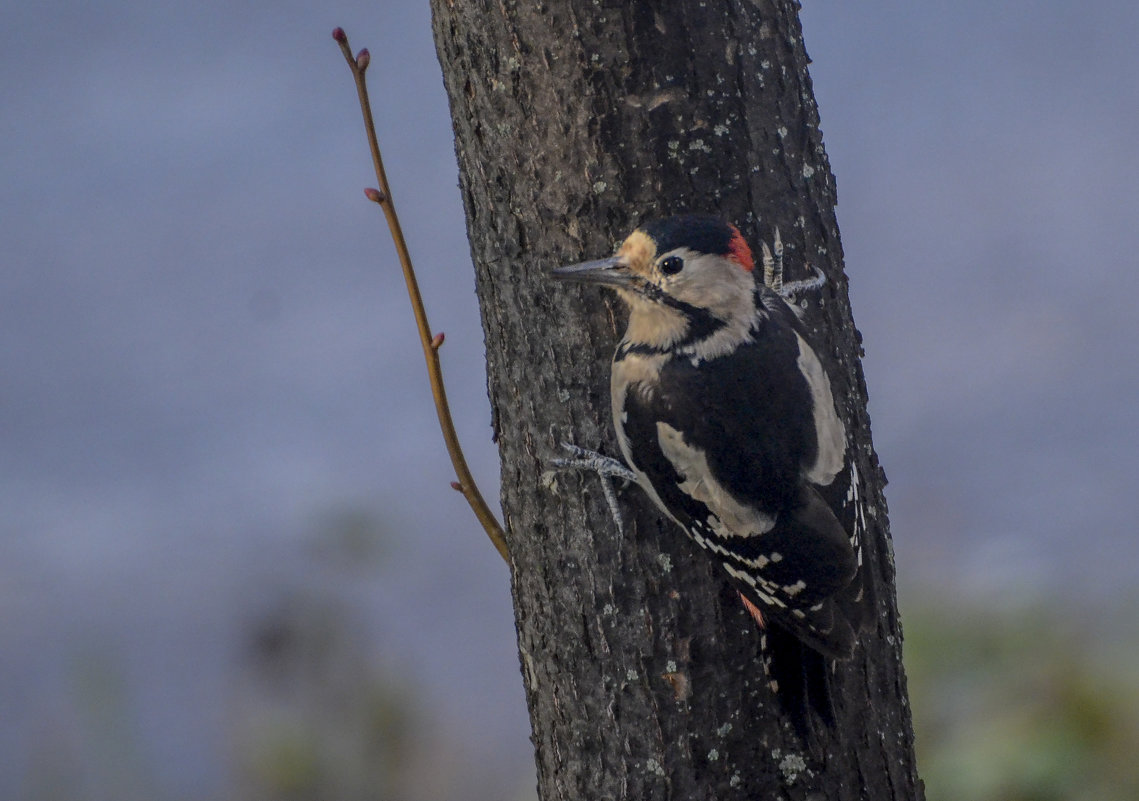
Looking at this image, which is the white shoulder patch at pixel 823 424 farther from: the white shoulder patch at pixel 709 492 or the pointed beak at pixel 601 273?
the pointed beak at pixel 601 273

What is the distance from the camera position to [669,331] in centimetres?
136

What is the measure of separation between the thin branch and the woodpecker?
0.23 m

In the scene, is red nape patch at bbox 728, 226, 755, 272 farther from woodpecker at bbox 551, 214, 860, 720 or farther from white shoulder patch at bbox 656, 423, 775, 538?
white shoulder patch at bbox 656, 423, 775, 538

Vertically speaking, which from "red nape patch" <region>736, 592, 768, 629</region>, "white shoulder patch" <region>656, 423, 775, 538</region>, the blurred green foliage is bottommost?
the blurred green foliage

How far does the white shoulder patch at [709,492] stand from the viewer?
132cm

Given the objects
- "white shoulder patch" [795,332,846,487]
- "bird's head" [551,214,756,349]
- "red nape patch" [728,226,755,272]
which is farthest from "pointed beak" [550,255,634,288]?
"white shoulder patch" [795,332,846,487]

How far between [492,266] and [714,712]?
615 millimetres

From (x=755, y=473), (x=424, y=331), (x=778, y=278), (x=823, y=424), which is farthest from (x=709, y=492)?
(x=424, y=331)

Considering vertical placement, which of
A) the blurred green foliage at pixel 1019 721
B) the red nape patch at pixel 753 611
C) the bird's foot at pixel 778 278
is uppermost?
the bird's foot at pixel 778 278

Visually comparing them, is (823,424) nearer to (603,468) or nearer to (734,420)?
(734,420)

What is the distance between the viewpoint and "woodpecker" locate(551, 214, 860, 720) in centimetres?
129

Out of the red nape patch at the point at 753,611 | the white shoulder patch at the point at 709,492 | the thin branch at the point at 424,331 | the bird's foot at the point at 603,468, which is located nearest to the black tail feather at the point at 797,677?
the red nape patch at the point at 753,611

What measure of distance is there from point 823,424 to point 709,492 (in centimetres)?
17

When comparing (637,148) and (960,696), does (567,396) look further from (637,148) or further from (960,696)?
(960,696)
